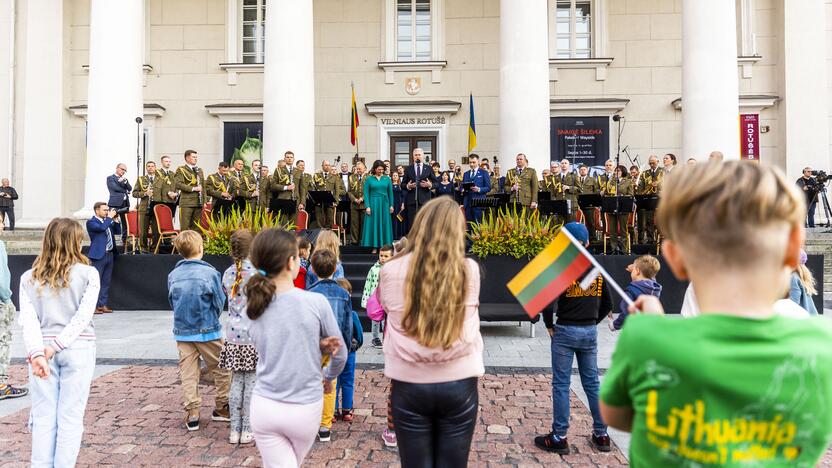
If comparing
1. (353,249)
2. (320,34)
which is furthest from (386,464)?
(320,34)

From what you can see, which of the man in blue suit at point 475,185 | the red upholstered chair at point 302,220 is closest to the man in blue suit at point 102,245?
the red upholstered chair at point 302,220

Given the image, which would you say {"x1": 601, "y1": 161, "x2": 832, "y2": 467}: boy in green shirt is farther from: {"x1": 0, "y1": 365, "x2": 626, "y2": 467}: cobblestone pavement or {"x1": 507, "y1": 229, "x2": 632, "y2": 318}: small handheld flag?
{"x1": 0, "y1": 365, "x2": 626, "y2": 467}: cobblestone pavement

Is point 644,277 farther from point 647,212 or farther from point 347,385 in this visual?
point 647,212

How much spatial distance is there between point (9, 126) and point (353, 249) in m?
14.5

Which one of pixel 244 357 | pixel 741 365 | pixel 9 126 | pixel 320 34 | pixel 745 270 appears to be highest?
pixel 320 34

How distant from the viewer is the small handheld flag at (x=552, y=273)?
7.61 ft

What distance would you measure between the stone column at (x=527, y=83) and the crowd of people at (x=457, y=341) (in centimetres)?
965

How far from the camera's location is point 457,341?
111 inches

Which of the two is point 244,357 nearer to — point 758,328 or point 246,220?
point 758,328

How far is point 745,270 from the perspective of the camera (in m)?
1.37

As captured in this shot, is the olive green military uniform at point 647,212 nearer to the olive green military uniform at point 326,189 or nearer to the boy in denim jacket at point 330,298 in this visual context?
the olive green military uniform at point 326,189

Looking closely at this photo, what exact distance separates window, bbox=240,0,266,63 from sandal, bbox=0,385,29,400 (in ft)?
53.5

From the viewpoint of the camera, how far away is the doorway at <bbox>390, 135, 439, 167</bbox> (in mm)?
20438

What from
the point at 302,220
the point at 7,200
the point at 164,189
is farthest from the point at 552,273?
the point at 7,200
